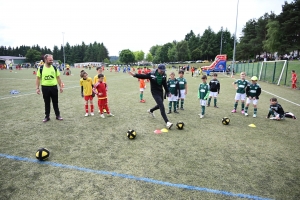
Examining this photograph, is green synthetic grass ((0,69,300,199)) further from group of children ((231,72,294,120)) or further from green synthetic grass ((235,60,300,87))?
green synthetic grass ((235,60,300,87))

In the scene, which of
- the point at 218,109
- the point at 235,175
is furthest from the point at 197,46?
the point at 235,175

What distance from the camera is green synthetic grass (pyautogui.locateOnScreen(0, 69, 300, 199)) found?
11.1 ft

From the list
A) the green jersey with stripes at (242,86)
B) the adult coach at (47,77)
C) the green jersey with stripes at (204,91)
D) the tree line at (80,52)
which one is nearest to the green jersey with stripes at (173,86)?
the green jersey with stripes at (204,91)

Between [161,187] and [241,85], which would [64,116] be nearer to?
[161,187]

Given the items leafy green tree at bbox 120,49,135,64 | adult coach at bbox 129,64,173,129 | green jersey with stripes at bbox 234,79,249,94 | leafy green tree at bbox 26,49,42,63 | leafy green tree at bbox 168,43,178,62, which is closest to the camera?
adult coach at bbox 129,64,173,129

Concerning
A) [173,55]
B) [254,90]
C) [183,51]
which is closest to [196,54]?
[183,51]

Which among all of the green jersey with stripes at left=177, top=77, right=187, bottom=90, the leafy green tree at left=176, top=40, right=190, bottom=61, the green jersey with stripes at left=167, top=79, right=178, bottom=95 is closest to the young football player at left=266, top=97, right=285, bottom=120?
the green jersey with stripes at left=177, top=77, right=187, bottom=90

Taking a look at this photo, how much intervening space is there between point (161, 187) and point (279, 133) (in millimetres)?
5323

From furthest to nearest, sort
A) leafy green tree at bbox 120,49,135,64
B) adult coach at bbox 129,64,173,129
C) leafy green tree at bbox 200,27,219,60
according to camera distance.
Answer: leafy green tree at bbox 120,49,135,64
leafy green tree at bbox 200,27,219,60
adult coach at bbox 129,64,173,129

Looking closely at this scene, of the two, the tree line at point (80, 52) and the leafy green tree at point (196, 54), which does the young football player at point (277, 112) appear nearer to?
the leafy green tree at point (196, 54)

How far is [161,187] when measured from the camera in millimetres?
3447

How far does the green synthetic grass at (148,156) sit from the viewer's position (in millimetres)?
3379

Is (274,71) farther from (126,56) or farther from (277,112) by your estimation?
(126,56)

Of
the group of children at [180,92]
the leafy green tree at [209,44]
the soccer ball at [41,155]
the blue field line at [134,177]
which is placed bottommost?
the blue field line at [134,177]
